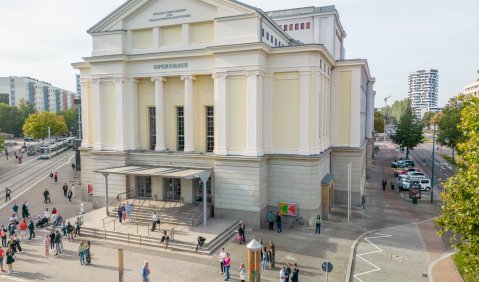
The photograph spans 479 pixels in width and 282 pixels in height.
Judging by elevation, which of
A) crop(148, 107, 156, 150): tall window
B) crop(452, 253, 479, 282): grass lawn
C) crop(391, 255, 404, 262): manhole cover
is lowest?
crop(391, 255, 404, 262): manhole cover

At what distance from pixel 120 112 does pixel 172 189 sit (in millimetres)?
8328

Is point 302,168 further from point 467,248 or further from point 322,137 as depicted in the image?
point 467,248

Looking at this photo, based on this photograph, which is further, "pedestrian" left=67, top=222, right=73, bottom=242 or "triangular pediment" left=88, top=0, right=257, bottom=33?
"triangular pediment" left=88, top=0, right=257, bottom=33

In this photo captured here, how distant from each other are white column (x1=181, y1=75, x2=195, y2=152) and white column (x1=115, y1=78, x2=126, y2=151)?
238 inches

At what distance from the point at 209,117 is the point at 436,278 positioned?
19.9 m

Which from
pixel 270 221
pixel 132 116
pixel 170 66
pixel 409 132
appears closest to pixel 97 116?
pixel 132 116

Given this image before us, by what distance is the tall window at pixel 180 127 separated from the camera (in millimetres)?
32156

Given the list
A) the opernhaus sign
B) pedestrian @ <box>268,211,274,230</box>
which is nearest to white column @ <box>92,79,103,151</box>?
the opernhaus sign

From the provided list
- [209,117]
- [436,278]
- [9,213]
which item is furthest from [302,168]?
[9,213]

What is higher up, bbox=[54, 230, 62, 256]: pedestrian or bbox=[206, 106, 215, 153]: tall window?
bbox=[206, 106, 215, 153]: tall window

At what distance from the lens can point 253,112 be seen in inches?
1097

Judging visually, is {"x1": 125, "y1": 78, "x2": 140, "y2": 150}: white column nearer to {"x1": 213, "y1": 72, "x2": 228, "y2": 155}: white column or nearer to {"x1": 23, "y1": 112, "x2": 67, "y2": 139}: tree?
{"x1": 213, "y1": 72, "x2": 228, "y2": 155}: white column

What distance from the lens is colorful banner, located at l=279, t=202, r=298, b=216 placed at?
28503 millimetres

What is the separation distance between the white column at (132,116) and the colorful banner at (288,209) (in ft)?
46.9
